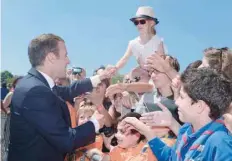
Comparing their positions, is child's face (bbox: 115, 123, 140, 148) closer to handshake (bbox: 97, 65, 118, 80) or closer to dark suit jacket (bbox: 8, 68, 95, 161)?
dark suit jacket (bbox: 8, 68, 95, 161)

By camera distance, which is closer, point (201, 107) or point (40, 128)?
point (201, 107)

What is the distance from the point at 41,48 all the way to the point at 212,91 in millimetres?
1907

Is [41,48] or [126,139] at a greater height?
[41,48]

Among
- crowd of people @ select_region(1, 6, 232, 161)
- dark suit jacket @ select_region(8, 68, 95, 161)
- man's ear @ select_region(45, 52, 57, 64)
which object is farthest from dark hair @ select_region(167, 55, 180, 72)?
man's ear @ select_region(45, 52, 57, 64)

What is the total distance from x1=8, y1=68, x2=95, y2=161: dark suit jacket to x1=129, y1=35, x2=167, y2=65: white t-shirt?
204cm

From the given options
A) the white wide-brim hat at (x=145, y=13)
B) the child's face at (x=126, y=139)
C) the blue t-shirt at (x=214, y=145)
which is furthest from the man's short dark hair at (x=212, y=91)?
the white wide-brim hat at (x=145, y=13)

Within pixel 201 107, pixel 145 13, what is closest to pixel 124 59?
pixel 145 13

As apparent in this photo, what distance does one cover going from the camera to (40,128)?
3.11m

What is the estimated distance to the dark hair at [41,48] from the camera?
3525 millimetres

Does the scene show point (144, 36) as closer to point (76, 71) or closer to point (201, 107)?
point (76, 71)

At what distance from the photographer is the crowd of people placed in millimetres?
2293

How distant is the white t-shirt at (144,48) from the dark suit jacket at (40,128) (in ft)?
6.69

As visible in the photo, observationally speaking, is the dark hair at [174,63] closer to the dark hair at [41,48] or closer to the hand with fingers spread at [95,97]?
the hand with fingers spread at [95,97]

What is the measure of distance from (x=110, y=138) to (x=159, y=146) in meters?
1.62
